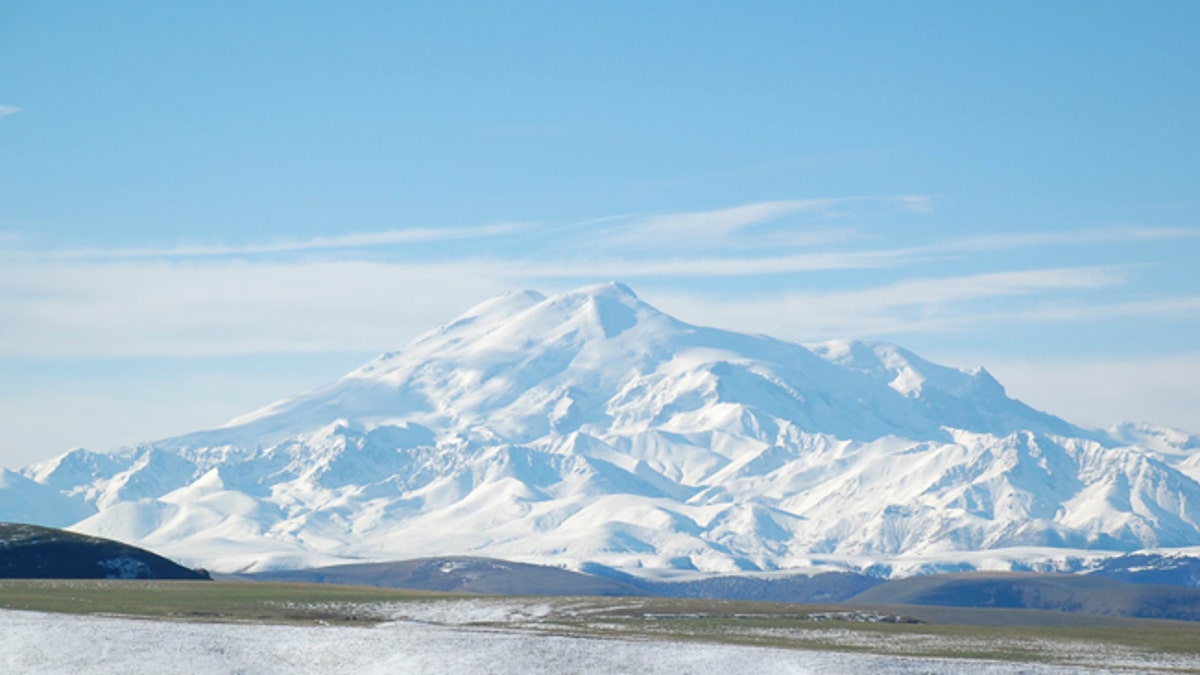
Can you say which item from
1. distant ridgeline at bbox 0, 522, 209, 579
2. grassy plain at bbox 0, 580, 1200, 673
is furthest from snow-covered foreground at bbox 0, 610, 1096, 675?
distant ridgeline at bbox 0, 522, 209, 579

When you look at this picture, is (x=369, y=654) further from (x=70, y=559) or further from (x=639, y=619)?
(x=70, y=559)

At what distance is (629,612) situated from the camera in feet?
407

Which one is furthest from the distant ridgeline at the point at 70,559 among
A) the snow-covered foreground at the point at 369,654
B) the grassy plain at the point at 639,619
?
the snow-covered foreground at the point at 369,654

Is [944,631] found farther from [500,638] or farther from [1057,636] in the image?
[500,638]

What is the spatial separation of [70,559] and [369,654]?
91324 millimetres

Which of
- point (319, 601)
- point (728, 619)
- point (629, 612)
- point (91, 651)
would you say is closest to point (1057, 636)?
point (728, 619)

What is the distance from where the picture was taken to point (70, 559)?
167m

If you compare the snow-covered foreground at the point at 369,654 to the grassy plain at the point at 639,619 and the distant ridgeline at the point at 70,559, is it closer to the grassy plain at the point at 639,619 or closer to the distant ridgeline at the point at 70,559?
the grassy plain at the point at 639,619

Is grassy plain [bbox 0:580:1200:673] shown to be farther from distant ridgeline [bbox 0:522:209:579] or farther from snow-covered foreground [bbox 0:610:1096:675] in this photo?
distant ridgeline [bbox 0:522:209:579]

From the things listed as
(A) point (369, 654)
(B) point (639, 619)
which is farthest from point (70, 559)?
(A) point (369, 654)

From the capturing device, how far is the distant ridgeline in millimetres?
162125

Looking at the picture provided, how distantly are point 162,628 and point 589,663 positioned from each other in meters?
25.2

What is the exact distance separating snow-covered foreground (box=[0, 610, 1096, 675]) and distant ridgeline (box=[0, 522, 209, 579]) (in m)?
72.0

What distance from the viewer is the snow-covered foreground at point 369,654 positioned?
82438mm
